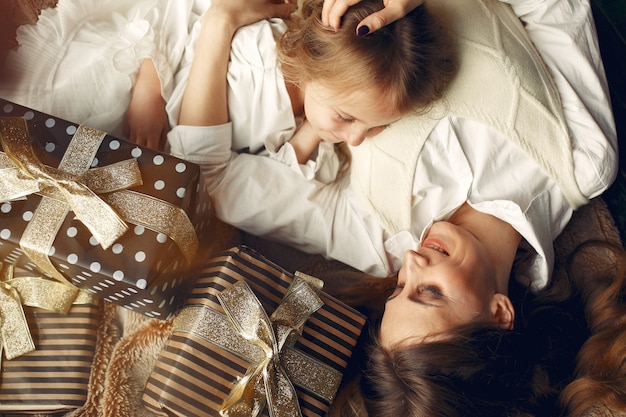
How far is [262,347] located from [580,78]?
77cm

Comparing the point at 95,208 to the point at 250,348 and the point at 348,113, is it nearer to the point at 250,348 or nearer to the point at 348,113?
the point at 250,348

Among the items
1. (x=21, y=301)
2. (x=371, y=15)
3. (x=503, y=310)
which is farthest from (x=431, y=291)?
(x=21, y=301)

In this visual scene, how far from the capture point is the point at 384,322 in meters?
0.91

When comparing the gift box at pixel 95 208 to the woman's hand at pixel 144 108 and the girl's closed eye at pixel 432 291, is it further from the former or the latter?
the girl's closed eye at pixel 432 291

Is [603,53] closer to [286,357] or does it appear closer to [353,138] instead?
[353,138]

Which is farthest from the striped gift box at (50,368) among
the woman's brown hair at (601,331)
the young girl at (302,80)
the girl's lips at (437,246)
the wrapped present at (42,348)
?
the woman's brown hair at (601,331)

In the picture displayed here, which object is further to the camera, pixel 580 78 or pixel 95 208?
pixel 580 78

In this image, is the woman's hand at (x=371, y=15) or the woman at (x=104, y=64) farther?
the woman at (x=104, y=64)

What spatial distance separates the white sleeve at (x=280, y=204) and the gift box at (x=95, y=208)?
6.9 inches

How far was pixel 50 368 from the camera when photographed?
895 mm

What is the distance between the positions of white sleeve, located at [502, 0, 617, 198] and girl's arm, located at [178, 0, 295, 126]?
0.53 meters

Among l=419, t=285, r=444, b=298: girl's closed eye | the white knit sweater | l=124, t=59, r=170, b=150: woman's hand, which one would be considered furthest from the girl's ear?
l=124, t=59, r=170, b=150: woman's hand

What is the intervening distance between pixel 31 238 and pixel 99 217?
100 millimetres

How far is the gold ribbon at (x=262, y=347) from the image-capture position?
2.63 ft
